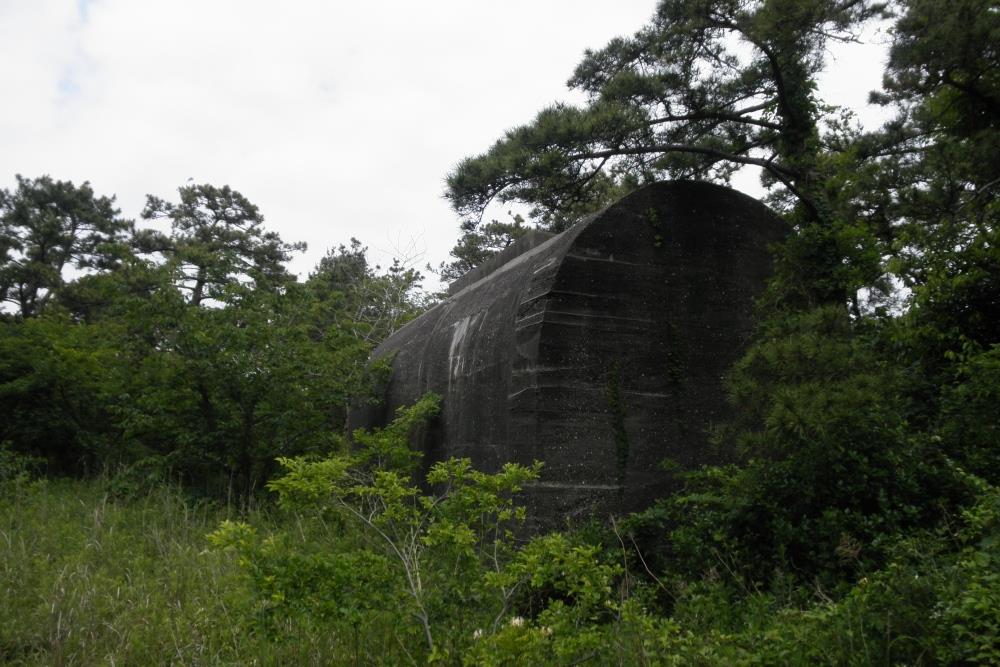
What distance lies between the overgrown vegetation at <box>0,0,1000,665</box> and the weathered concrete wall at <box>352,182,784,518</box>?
223mm

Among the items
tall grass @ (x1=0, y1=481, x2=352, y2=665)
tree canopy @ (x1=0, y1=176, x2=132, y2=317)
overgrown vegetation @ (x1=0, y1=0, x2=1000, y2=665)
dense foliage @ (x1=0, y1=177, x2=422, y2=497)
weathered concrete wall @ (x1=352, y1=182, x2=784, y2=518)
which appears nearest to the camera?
overgrown vegetation @ (x1=0, y1=0, x2=1000, y2=665)

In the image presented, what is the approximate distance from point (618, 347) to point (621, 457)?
83 cm

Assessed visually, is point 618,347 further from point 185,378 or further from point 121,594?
point 185,378

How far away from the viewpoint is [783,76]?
24.5 feet

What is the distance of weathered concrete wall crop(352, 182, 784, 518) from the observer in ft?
17.5

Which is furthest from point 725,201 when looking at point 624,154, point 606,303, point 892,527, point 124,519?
point 124,519

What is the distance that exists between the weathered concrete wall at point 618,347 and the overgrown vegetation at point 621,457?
223mm

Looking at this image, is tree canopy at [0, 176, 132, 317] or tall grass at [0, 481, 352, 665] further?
tree canopy at [0, 176, 132, 317]

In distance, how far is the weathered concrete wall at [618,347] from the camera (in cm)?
534

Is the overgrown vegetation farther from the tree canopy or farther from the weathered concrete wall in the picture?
the tree canopy

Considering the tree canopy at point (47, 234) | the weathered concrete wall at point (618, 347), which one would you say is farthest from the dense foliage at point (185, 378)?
the tree canopy at point (47, 234)

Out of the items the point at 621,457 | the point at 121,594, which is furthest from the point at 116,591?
the point at 621,457

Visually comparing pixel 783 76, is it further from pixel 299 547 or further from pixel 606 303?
pixel 299 547

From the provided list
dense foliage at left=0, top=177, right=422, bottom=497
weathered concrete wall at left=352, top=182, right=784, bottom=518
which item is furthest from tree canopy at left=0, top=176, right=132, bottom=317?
weathered concrete wall at left=352, top=182, right=784, bottom=518
